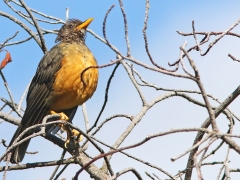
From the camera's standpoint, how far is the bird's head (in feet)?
24.8

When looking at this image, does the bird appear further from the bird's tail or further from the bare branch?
the bare branch

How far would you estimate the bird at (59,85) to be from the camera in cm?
635

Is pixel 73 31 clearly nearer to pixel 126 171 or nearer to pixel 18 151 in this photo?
pixel 18 151

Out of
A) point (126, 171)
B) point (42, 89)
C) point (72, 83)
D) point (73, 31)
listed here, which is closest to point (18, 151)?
point (42, 89)

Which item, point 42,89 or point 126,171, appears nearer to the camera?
point 126,171

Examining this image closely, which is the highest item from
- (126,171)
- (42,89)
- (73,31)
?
(73,31)

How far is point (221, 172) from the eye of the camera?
4.29m

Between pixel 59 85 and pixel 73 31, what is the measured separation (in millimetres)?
1412

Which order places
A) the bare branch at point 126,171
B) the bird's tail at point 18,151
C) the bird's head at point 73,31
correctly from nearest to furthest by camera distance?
1. the bare branch at point 126,171
2. the bird's tail at point 18,151
3. the bird's head at point 73,31

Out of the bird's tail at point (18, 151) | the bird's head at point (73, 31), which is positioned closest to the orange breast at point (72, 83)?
the bird's tail at point (18, 151)

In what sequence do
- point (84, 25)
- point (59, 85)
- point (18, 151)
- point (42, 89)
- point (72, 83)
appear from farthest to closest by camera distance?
point (84, 25) < point (42, 89) < point (59, 85) < point (72, 83) < point (18, 151)

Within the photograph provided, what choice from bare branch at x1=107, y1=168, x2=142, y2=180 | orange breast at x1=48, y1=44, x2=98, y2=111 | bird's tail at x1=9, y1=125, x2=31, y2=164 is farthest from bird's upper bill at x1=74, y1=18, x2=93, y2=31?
bare branch at x1=107, y1=168, x2=142, y2=180

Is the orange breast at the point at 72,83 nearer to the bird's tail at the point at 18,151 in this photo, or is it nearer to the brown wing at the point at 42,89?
the brown wing at the point at 42,89

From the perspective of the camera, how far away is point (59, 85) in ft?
21.3
